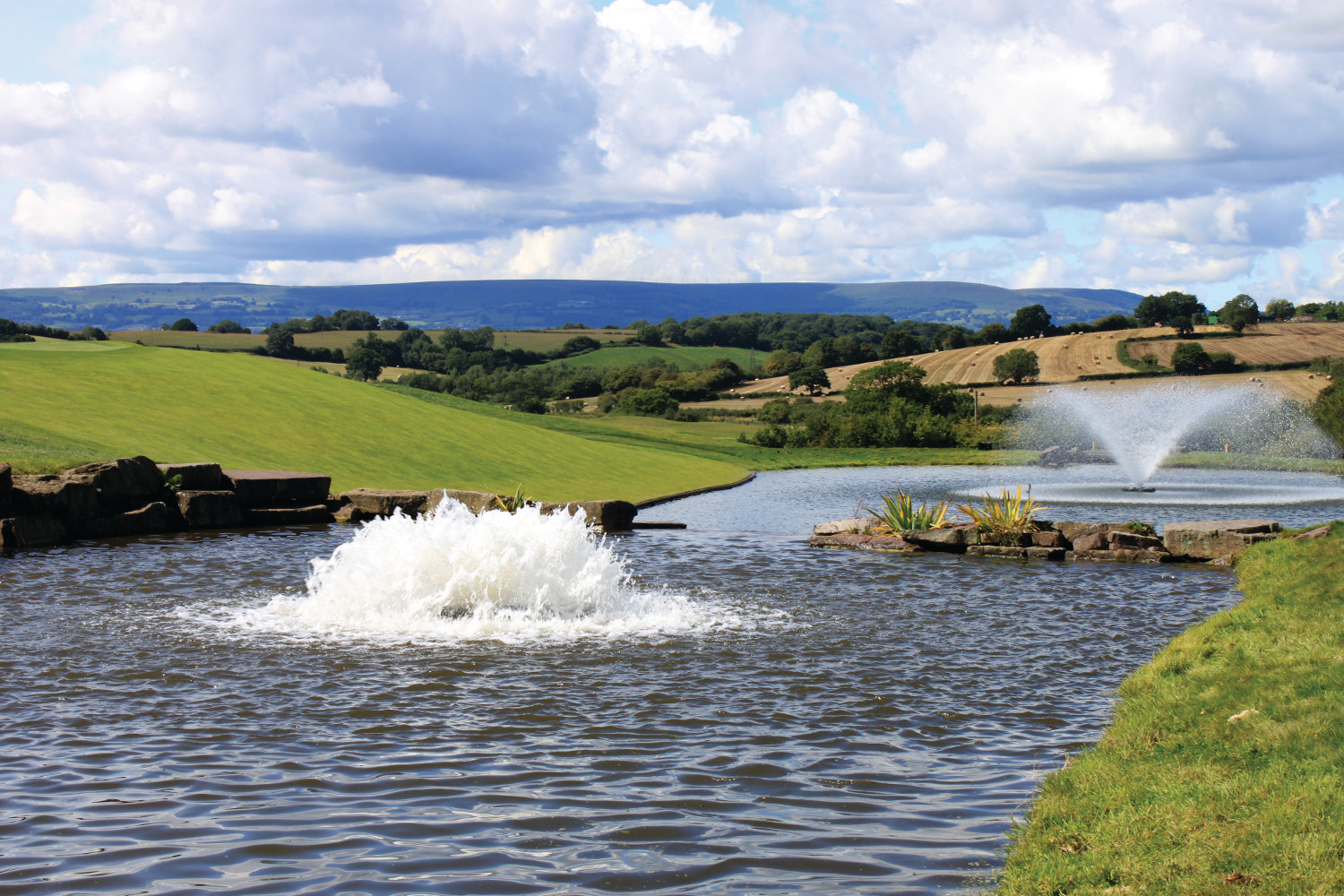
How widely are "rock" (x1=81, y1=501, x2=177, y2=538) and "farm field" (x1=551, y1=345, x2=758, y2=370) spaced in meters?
139

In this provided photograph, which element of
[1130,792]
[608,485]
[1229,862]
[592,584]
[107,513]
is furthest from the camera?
[608,485]

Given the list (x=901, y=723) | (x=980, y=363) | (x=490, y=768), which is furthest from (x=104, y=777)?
(x=980, y=363)

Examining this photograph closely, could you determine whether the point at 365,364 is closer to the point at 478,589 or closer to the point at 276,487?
the point at 276,487

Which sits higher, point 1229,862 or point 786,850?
point 1229,862

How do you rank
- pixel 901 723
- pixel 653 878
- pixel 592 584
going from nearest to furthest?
1. pixel 653 878
2. pixel 901 723
3. pixel 592 584

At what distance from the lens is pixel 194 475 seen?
1078 inches

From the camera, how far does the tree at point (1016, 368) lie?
118 m

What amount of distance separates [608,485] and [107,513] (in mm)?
22734

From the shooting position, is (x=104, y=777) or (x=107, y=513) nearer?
(x=104, y=777)

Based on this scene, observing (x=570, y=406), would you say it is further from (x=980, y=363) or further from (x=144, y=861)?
(x=144, y=861)

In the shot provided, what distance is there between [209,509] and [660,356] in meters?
151

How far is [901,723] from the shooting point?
9.70 meters

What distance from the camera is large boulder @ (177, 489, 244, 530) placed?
26.2 m

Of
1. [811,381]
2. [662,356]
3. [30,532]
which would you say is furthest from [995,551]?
[662,356]
